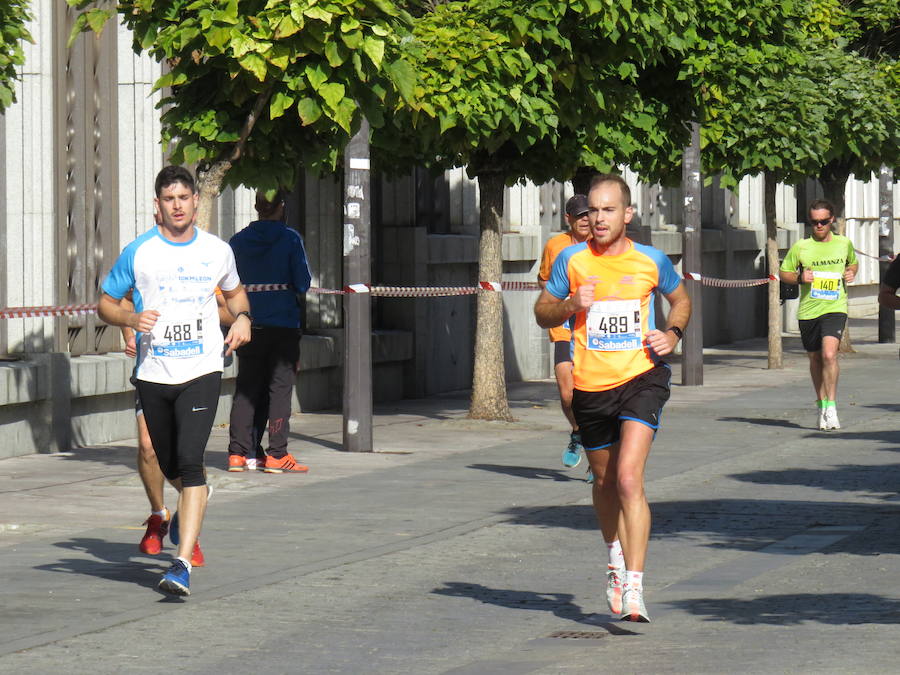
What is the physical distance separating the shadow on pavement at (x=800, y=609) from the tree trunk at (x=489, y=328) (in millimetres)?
8607

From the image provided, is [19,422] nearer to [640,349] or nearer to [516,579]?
[516,579]

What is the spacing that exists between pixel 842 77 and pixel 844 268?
24.1 ft

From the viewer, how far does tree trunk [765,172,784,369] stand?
23.6 metres

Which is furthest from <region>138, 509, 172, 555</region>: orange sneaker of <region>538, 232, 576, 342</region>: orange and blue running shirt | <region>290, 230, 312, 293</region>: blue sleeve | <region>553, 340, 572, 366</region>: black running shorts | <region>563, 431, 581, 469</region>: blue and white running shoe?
<region>563, 431, 581, 469</region>: blue and white running shoe

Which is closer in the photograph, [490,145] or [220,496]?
[220,496]

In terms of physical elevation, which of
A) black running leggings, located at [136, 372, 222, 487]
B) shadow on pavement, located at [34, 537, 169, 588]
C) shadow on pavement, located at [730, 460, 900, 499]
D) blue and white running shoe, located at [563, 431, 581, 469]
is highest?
black running leggings, located at [136, 372, 222, 487]

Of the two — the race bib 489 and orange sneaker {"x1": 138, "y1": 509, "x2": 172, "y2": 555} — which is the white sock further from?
orange sneaker {"x1": 138, "y1": 509, "x2": 172, "y2": 555}

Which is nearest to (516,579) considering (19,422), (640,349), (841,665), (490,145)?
(640,349)

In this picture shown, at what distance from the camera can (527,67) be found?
14.4 m

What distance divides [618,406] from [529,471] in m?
5.50

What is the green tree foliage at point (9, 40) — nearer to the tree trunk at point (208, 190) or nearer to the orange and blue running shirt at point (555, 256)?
the tree trunk at point (208, 190)

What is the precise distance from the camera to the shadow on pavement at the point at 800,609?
24.1 ft

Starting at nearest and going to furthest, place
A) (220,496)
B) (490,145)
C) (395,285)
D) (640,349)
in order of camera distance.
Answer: (640,349) → (220,496) → (490,145) → (395,285)

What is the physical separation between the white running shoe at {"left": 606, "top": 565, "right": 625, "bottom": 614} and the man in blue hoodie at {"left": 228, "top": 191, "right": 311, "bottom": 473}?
18.0 ft
